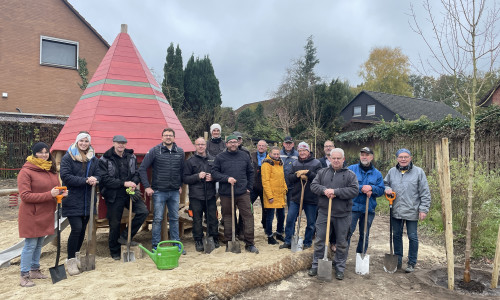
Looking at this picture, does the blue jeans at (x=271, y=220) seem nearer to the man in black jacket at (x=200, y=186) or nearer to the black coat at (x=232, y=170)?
the black coat at (x=232, y=170)

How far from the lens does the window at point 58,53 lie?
13.8m

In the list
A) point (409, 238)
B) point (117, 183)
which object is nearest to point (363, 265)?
point (409, 238)

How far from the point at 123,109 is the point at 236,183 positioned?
7.63 ft

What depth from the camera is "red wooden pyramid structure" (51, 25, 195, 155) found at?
5.40 metres

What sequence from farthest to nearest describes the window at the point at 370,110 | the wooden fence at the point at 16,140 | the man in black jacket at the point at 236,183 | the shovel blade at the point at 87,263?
the window at the point at 370,110 → the wooden fence at the point at 16,140 → the man in black jacket at the point at 236,183 → the shovel blade at the point at 87,263

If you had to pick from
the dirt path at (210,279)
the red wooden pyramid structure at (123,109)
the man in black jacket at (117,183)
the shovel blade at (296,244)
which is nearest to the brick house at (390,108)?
the red wooden pyramid structure at (123,109)

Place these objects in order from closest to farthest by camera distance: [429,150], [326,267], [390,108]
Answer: [326,267], [429,150], [390,108]

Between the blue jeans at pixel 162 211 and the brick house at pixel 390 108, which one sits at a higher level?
the brick house at pixel 390 108

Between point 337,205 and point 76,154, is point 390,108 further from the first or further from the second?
point 76,154

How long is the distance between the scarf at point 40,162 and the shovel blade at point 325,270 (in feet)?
11.5

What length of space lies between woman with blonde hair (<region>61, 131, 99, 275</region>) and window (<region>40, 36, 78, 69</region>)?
1178 centimetres

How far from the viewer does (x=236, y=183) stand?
5.18 m

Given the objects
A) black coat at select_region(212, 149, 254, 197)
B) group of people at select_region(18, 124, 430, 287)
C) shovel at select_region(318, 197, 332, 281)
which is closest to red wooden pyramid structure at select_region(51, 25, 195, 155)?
group of people at select_region(18, 124, 430, 287)

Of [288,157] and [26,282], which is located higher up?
[288,157]
